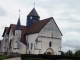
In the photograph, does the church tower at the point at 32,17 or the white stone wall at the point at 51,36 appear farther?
the church tower at the point at 32,17

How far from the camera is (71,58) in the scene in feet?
174

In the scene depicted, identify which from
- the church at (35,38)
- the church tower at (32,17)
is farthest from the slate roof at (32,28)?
the church tower at (32,17)

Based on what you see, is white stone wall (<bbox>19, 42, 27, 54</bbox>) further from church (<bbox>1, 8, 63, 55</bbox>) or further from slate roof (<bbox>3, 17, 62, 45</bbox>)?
slate roof (<bbox>3, 17, 62, 45</bbox>)

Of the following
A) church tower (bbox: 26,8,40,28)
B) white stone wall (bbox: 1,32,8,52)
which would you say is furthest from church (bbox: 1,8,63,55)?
white stone wall (bbox: 1,32,8,52)

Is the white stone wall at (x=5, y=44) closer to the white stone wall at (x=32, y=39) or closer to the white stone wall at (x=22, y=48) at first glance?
the white stone wall at (x=22, y=48)

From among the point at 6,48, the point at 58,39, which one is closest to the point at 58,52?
the point at 58,39

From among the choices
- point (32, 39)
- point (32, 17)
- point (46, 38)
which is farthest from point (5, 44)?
point (46, 38)

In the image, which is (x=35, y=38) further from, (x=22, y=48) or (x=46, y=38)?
(x=22, y=48)

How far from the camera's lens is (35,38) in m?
63.6

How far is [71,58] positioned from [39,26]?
15922mm

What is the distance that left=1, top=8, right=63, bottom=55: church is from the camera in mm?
63219

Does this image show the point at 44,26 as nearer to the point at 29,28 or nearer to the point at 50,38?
the point at 50,38

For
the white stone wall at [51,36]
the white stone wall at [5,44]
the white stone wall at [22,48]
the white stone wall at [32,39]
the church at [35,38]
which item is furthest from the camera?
the white stone wall at [5,44]

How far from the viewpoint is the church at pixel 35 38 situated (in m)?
63.2
